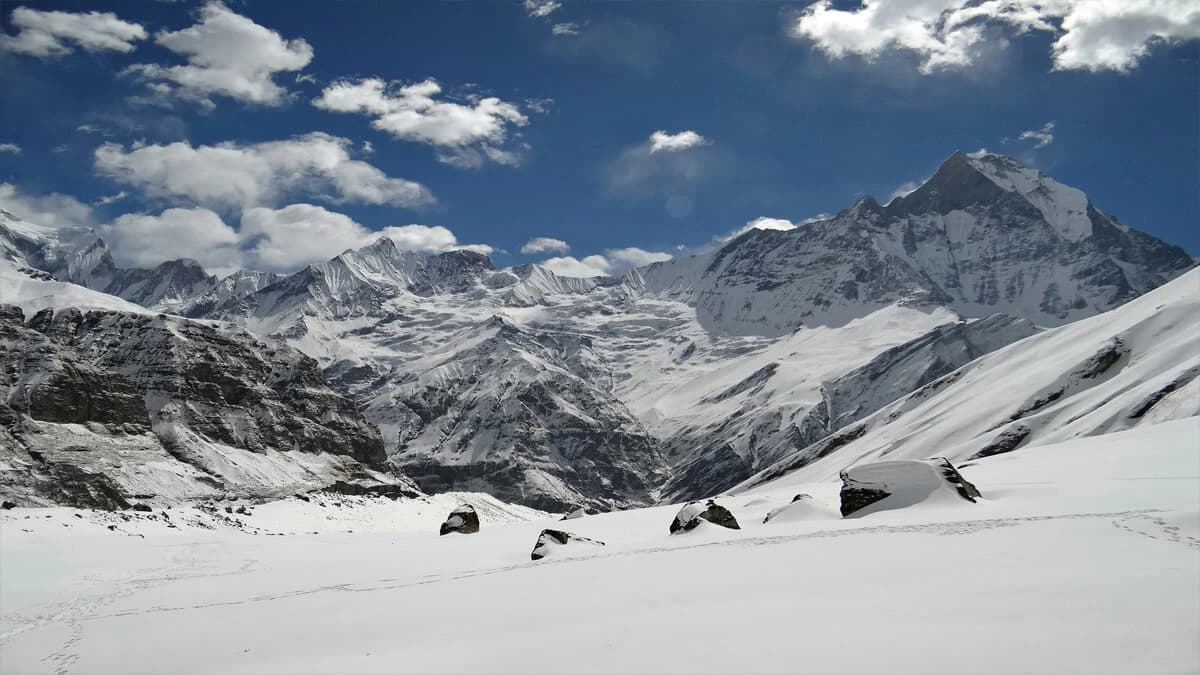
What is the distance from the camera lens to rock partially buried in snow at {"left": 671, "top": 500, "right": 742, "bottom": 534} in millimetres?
28844

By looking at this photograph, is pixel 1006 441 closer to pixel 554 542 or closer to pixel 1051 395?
pixel 1051 395

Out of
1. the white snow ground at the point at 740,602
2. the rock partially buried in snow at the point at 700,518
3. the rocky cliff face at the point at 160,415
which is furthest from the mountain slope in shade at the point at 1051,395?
the rocky cliff face at the point at 160,415

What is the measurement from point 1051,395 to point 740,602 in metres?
100

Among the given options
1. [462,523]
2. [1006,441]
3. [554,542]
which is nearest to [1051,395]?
[1006,441]

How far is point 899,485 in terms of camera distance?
27734mm

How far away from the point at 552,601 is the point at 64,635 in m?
12.8

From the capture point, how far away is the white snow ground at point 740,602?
450 inches

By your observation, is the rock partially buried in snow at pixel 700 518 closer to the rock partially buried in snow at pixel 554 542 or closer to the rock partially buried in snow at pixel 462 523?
the rock partially buried in snow at pixel 554 542

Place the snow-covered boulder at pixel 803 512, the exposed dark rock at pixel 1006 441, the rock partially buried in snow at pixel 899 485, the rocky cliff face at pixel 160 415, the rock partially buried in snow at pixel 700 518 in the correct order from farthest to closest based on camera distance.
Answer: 1. the rocky cliff face at pixel 160 415
2. the exposed dark rock at pixel 1006 441
3. the rock partially buried in snow at pixel 700 518
4. the snow-covered boulder at pixel 803 512
5. the rock partially buried in snow at pixel 899 485

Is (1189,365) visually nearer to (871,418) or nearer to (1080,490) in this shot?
(1080,490)

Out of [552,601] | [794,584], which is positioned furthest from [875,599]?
[552,601]

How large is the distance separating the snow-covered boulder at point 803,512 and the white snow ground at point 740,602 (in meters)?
0.91

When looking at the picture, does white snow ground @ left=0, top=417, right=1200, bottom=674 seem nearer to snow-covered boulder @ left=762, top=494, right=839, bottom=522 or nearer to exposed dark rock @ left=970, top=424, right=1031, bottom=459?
snow-covered boulder @ left=762, top=494, right=839, bottom=522

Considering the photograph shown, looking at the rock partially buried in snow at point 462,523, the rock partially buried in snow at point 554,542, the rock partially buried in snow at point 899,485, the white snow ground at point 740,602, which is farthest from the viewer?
the rock partially buried in snow at point 462,523
